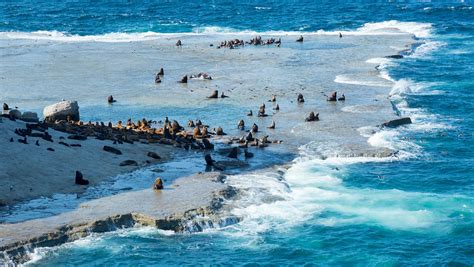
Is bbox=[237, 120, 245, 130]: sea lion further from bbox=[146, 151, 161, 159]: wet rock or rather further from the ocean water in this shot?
bbox=[146, 151, 161, 159]: wet rock

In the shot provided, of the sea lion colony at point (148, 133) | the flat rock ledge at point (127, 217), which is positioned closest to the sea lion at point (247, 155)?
the sea lion colony at point (148, 133)

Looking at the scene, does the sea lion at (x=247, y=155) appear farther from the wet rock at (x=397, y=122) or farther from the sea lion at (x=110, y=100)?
the sea lion at (x=110, y=100)

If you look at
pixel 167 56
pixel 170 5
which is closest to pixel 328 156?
pixel 167 56

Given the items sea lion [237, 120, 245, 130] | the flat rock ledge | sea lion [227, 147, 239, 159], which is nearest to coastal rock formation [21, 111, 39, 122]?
sea lion [227, 147, 239, 159]

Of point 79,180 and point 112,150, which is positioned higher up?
point 112,150

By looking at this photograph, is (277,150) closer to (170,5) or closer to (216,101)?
(216,101)

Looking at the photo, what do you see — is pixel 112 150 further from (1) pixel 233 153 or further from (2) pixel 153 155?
(1) pixel 233 153

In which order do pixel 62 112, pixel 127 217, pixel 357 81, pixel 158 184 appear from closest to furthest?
pixel 127 217 < pixel 158 184 < pixel 62 112 < pixel 357 81

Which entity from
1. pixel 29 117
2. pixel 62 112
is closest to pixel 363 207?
pixel 29 117
